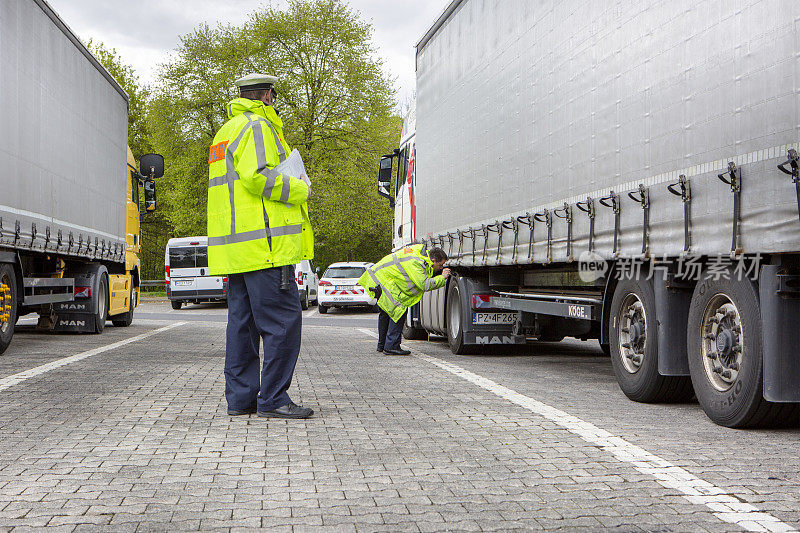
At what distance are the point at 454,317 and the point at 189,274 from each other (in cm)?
1787

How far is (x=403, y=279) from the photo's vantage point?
1148 cm

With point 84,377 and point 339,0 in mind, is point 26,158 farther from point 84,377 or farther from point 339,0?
point 339,0

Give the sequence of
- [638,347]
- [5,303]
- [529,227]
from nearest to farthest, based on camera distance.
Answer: [638,347], [529,227], [5,303]

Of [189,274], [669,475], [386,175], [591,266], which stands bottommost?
[669,475]

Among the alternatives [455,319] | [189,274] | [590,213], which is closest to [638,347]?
[590,213]

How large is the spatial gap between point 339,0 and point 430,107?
2881 centimetres

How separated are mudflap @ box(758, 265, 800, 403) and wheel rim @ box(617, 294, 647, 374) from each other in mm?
1508

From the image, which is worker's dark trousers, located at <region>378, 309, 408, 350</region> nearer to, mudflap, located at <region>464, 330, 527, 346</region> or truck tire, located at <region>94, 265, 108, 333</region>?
mudflap, located at <region>464, 330, 527, 346</region>

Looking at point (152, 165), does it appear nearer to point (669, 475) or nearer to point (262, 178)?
point (262, 178)

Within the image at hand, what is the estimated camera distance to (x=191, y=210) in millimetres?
38156

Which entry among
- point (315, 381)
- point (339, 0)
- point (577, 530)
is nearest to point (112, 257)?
point (315, 381)

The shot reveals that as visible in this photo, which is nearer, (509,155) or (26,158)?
(509,155)

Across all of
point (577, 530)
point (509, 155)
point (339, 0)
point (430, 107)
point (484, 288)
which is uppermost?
point (339, 0)

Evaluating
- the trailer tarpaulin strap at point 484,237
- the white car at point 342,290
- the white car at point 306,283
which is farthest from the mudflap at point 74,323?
the white car at point 306,283
